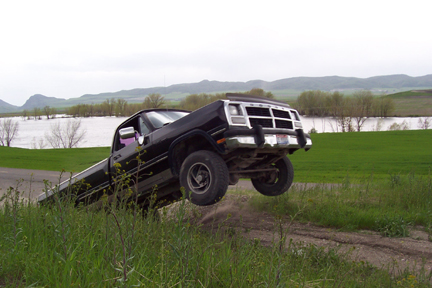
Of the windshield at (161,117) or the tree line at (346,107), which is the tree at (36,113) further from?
the windshield at (161,117)

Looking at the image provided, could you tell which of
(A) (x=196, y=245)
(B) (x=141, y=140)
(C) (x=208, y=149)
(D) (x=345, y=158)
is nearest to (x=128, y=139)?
(B) (x=141, y=140)

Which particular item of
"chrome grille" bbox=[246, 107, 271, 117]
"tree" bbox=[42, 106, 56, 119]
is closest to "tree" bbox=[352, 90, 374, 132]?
"chrome grille" bbox=[246, 107, 271, 117]

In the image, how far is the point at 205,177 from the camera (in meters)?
5.07

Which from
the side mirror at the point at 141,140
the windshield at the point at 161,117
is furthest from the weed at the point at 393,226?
the side mirror at the point at 141,140

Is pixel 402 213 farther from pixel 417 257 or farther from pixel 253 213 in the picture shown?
pixel 253 213

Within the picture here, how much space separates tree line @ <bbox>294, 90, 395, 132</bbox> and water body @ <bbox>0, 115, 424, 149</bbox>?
1660 millimetres

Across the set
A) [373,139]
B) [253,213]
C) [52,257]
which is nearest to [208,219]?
[253,213]

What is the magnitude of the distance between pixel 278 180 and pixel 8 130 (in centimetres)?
8205

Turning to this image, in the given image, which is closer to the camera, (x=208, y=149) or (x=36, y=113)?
(x=208, y=149)

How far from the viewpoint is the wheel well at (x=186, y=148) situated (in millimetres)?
5418

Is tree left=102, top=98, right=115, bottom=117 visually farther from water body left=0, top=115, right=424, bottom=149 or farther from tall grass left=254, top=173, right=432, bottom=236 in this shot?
tall grass left=254, top=173, right=432, bottom=236

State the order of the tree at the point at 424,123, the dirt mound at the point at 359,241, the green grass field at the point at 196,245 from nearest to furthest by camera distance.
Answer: the green grass field at the point at 196,245 < the dirt mound at the point at 359,241 < the tree at the point at 424,123

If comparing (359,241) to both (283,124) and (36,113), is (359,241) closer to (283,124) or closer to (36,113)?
(283,124)

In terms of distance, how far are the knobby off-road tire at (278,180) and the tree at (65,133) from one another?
65063 millimetres
